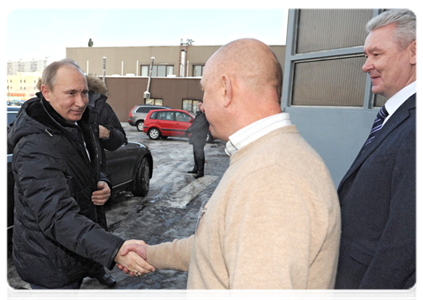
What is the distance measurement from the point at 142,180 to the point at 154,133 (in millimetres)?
11179

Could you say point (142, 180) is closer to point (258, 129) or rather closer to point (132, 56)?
point (258, 129)

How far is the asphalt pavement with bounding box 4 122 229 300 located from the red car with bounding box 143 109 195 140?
595cm

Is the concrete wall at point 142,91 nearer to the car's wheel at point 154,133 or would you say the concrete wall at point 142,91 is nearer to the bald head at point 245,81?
the car's wheel at point 154,133

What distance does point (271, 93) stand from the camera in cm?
119

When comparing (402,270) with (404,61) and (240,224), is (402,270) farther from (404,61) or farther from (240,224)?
(404,61)

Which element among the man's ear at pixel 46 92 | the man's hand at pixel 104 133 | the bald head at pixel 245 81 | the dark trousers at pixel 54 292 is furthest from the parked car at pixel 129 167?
the bald head at pixel 245 81

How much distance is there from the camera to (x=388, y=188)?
1441 mm

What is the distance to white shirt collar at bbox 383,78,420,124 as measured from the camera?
5.33 feet

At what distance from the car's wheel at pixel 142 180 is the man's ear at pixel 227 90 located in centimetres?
568

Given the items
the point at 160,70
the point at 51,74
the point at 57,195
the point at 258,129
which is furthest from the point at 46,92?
the point at 160,70

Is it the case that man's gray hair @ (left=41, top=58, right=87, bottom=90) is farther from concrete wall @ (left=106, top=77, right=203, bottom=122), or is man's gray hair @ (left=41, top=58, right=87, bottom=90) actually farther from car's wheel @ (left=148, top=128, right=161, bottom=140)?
concrete wall @ (left=106, top=77, right=203, bottom=122)

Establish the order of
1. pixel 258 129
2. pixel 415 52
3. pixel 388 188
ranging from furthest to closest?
pixel 415 52
pixel 388 188
pixel 258 129

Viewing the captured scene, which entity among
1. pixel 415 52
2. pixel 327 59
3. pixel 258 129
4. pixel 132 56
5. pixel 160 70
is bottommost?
pixel 258 129

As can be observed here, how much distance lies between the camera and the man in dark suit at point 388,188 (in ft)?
4.32
